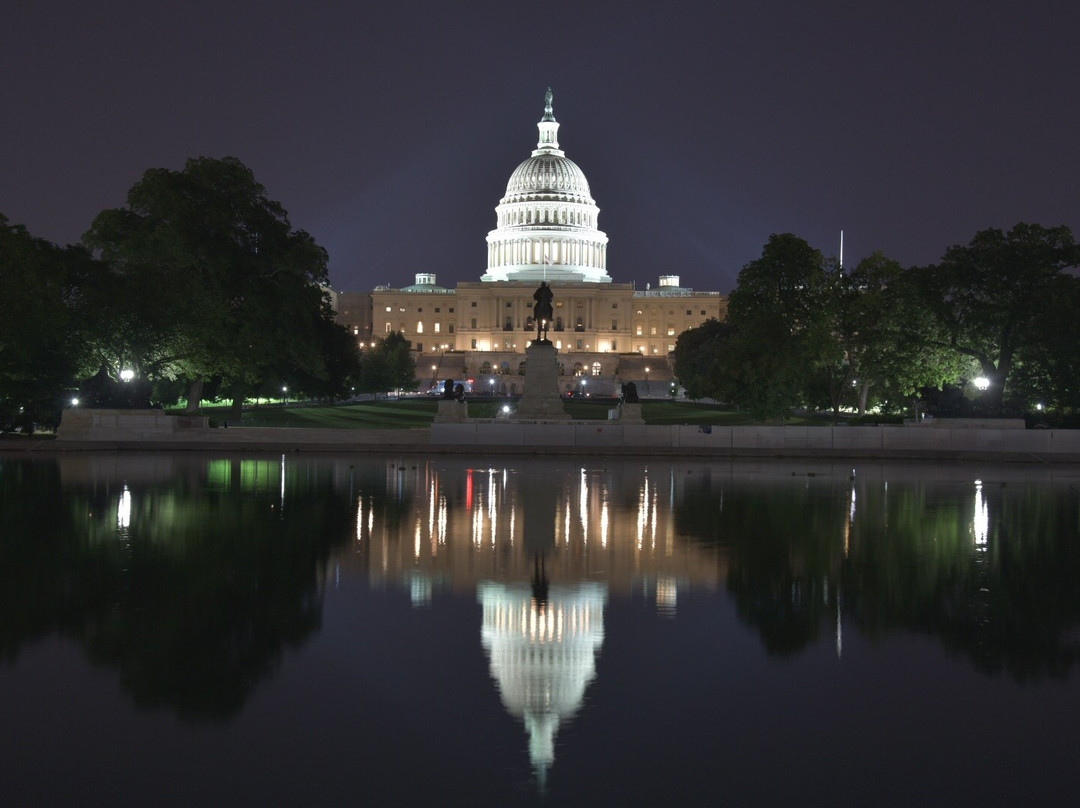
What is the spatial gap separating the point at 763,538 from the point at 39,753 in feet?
41.5

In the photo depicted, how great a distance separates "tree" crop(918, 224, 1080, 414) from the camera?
162 ft

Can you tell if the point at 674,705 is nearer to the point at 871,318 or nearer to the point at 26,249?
the point at 26,249

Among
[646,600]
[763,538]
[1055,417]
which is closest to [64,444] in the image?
[763,538]

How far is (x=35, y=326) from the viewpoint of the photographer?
41875 millimetres

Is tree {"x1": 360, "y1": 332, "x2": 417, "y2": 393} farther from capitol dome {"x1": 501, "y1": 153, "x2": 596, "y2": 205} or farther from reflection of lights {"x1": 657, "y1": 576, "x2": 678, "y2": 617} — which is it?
reflection of lights {"x1": 657, "y1": 576, "x2": 678, "y2": 617}

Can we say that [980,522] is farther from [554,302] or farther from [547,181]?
[547,181]

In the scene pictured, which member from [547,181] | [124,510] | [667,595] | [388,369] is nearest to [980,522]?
[667,595]

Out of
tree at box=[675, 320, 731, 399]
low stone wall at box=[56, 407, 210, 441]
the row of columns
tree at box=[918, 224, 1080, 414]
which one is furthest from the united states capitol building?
low stone wall at box=[56, 407, 210, 441]

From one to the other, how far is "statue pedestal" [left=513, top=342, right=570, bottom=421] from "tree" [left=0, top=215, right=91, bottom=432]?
17.5 meters

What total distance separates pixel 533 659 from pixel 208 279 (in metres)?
42.4

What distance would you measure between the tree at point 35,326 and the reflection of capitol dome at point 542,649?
3190cm

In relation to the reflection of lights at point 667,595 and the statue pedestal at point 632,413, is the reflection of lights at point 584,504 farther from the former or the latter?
the statue pedestal at point 632,413

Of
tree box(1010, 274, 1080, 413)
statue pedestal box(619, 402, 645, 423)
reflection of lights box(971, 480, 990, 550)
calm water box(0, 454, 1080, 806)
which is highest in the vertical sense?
tree box(1010, 274, 1080, 413)

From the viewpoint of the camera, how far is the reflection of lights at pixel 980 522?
62.9ft
